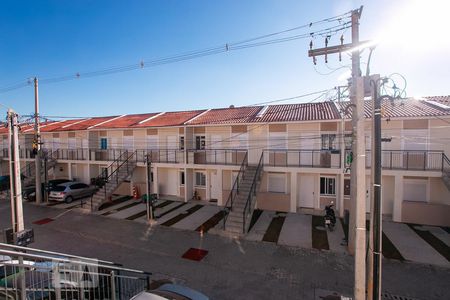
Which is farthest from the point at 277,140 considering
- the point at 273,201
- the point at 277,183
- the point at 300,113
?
the point at 273,201

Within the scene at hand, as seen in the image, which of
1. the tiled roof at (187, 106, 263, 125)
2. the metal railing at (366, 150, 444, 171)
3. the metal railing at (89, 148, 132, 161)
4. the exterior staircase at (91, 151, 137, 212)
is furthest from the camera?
the metal railing at (89, 148, 132, 161)

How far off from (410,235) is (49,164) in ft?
95.8

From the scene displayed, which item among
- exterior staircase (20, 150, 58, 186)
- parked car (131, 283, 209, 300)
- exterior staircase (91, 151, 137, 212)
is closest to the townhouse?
exterior staircase (91, 151, 137, 212)

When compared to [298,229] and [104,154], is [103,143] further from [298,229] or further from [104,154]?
[298,229]

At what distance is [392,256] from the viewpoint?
9.18 metres

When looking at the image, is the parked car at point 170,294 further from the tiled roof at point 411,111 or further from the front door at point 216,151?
the front door at point 216,151

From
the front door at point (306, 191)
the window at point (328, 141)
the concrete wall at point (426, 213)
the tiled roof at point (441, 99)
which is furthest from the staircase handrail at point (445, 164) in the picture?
the front door at point (306, 191)

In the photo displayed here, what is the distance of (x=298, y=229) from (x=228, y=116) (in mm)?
9731

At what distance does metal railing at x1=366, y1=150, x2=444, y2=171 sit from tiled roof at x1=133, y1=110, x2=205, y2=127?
13.6m

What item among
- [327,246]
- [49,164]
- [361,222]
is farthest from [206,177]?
[49,164]

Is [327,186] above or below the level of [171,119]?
below

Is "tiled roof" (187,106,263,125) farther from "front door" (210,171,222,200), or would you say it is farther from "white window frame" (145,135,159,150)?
"front door" (210,171,222,200)

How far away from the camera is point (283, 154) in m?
14.7

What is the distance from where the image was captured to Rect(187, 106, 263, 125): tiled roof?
→ 16219 millimetres
